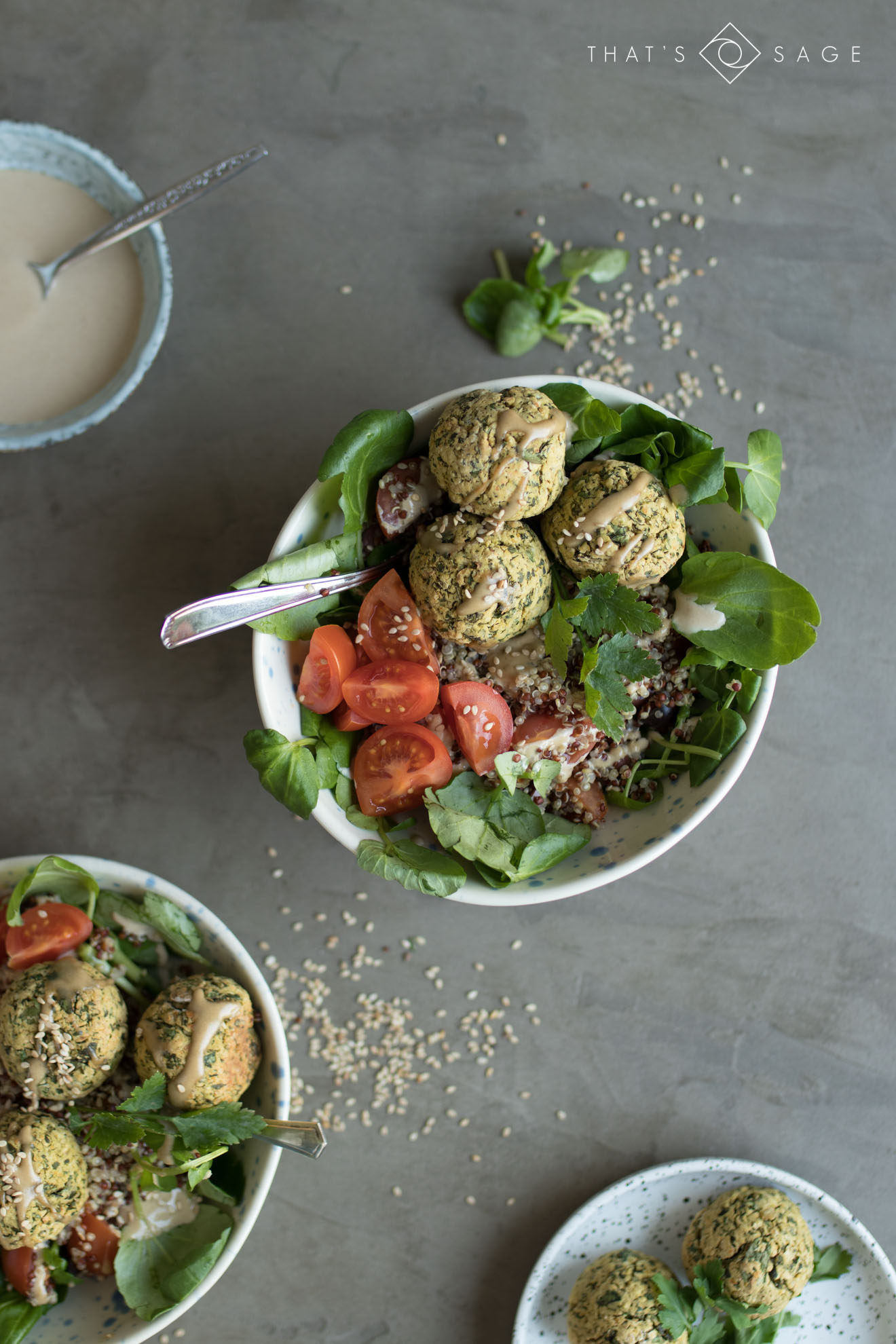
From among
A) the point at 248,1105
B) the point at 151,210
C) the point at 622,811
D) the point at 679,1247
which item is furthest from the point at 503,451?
the point at 679,1247

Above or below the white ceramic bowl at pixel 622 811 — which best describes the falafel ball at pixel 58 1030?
below

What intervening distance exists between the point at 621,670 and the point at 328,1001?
103 centimetres

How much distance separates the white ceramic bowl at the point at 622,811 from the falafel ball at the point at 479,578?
0.22 metres

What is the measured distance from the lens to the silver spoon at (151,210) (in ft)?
6.17

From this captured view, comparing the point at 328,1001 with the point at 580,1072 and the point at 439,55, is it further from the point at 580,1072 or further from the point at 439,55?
the point at 439,55

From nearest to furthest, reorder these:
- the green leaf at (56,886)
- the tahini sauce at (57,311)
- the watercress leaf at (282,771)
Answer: the watercress leaf at (282,771), the green leaf at (56,886), the tahini sauce at (57,311)

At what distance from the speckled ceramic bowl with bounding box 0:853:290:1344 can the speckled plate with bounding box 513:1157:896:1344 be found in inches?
27.2

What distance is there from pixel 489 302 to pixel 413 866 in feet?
4.01

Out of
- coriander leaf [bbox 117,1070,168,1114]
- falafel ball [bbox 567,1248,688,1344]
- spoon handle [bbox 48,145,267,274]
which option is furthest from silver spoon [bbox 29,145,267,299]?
Answer: falafel ball [bbox 567,1248,688,1344]

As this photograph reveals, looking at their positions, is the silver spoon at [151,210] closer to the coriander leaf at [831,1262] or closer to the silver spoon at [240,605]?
the silver spoon at [240,605]

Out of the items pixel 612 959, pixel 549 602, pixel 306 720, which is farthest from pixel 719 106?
pixel 612 959

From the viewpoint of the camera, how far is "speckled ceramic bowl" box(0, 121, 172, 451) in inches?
74.4

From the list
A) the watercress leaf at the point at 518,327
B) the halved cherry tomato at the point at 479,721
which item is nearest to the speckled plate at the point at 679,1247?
the halved cherry tomato at the point at 479,721

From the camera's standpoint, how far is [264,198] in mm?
2072
